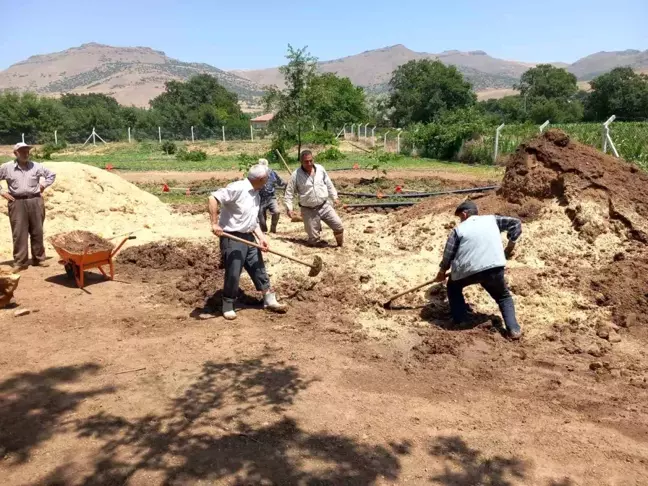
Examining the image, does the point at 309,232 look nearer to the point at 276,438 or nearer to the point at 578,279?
the point at 578,279

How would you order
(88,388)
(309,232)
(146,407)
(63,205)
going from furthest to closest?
1. (63,205)
2. (309,232)
3. (88,388)
4. (146,407)

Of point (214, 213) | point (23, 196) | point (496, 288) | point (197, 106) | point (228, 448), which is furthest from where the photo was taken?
point (197, 106)

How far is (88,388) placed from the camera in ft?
15.1

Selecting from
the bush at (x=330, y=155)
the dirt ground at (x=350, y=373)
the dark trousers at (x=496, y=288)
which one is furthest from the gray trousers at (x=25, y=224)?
the bush at (x=330, y=155)

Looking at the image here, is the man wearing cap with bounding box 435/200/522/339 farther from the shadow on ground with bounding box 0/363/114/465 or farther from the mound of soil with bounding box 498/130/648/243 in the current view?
the shadow on ground with bounding box 0/363/114/465

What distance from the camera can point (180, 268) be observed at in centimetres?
829

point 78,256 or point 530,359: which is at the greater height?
point 78,256

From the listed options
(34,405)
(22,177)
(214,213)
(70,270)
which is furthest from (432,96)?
(34,405)

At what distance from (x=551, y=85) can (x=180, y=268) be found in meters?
79.4

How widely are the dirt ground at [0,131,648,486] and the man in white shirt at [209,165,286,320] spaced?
499 millimetres

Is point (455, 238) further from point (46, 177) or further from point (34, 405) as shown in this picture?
point (46, 177)

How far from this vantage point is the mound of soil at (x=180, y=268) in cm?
710

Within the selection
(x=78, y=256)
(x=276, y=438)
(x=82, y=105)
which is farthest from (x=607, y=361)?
(x=82, y=105)

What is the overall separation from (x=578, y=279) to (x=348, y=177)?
41.6ft
